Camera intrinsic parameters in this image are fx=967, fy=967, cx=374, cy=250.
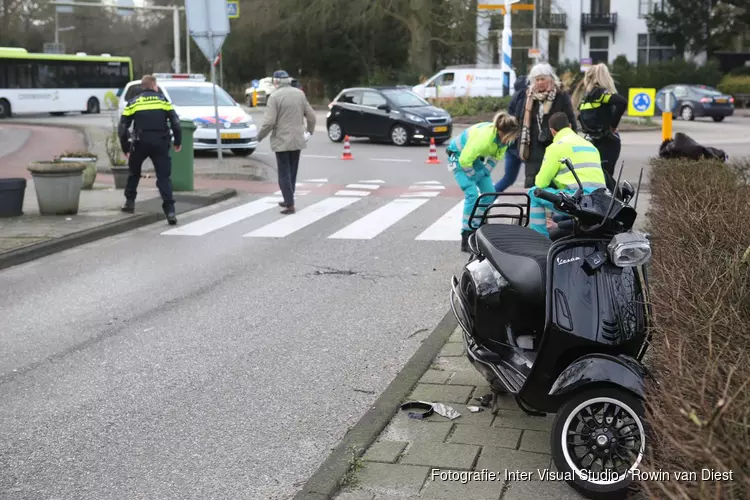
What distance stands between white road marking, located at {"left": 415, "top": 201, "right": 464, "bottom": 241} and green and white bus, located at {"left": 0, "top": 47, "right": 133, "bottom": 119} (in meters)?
32.3

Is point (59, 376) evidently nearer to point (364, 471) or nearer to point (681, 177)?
point (364, 471)

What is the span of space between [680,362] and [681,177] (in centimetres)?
504

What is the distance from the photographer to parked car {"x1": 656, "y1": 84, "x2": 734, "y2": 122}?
37.4 meters

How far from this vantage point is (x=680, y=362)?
112 inches


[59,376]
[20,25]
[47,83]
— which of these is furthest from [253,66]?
[59,376]

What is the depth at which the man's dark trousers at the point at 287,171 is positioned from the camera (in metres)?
13.1

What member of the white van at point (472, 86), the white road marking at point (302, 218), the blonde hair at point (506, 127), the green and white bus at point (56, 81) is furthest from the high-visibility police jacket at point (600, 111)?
the green and white bus at point (56, 81)

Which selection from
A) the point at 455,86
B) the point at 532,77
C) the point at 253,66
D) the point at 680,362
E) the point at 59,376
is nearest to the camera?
the point at 680,362

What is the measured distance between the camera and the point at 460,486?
13.5 feet

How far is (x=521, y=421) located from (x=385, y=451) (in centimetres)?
81

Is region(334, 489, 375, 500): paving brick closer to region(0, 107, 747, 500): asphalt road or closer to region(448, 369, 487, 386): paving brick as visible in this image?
region(0, 107, 747, 500): asphalt road

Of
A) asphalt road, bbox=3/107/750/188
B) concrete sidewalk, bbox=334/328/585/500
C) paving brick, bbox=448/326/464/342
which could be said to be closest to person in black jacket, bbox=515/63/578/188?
paving brick, bbox=448/326/464/342

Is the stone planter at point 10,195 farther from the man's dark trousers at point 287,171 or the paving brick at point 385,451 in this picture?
the paving brick at point 385,451

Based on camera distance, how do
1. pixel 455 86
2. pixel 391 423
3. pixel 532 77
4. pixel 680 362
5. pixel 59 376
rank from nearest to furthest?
pixel 680 362
pixel 391 423
pixel 59 376
pixel 532 77
pixel 455 86
